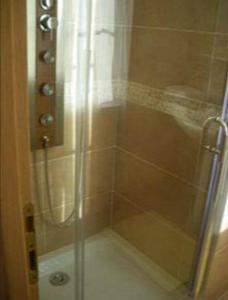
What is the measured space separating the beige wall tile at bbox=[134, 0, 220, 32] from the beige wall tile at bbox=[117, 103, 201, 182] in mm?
462

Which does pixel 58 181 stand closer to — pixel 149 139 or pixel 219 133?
pixel 149 139

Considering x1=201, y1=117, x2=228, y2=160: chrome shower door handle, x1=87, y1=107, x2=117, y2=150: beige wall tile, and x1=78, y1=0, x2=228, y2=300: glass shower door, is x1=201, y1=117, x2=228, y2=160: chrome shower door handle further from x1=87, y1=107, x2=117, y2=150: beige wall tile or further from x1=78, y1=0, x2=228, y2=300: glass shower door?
x1=87, y1=107, x2=117, y2=150: beige wall tile

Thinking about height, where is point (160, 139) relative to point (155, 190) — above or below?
above

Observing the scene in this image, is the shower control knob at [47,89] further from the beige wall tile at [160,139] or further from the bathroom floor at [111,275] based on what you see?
the bathroom floor at [111,275]

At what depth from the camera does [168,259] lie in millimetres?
1906

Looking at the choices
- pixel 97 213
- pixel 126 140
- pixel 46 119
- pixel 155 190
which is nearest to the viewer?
pixel 46 119

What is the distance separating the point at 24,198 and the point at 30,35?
1.03 meters

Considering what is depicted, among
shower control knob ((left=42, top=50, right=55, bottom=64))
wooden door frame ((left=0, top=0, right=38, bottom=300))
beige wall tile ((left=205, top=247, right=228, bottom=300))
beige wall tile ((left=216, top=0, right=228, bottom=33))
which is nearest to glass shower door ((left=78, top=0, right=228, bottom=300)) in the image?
beige wall tile ((left=216, top=0, right=228, bottom=33))

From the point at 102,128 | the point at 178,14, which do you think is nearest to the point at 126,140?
the point at 102,128

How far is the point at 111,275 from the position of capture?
1.90 meters

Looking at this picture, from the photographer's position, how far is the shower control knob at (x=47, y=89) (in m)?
1.56

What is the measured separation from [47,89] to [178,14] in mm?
737

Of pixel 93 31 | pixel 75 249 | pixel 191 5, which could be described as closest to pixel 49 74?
pixel 93 31

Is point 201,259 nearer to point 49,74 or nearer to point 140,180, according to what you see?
point 140,180
